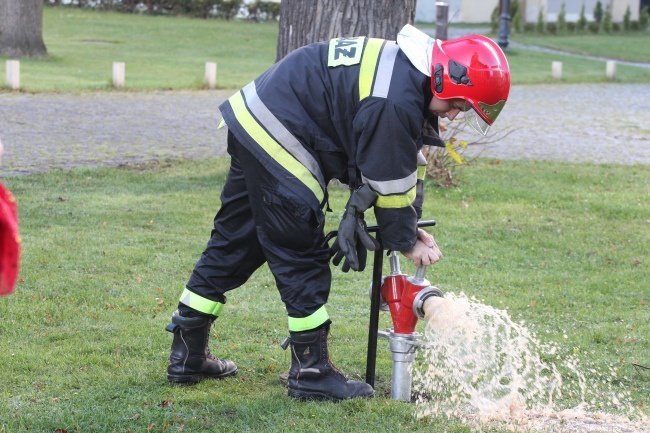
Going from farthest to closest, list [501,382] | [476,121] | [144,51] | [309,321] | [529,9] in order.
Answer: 1. [529,9]
2. [144,51]
3. [501,382]
4. [309,321]
5. [476,121]

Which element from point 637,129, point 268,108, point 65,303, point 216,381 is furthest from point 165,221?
point 637,129

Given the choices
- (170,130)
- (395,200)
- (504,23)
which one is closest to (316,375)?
(395,200)

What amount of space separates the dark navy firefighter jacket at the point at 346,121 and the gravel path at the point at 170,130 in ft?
18.7

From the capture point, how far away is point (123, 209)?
7.62 meters

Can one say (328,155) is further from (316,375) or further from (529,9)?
(529,9)

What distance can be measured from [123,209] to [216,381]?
374 cm

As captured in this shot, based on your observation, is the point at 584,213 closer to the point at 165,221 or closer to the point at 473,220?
the point at 473,220

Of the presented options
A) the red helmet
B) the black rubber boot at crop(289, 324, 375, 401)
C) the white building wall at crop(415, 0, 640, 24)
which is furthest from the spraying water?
the white building wall at crop(415, 0, 640, 24)

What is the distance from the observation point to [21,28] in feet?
→ 66.0

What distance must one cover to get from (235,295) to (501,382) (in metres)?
1.93

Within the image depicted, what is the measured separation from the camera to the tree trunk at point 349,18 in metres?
8.04

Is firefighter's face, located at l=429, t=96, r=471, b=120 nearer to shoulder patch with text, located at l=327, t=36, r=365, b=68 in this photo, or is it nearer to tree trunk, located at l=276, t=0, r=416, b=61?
shoulder patch with text, located at l=327, t=36, r=365, b=68

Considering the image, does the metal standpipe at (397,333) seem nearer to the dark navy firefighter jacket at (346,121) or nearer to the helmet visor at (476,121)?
the dark navy firefighter jacket at (346,121)

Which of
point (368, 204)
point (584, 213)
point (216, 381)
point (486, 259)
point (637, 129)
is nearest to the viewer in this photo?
point (368, 204)
